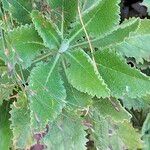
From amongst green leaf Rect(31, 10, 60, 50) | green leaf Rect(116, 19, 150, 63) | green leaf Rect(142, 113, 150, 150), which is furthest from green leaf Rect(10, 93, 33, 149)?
green leaf Rect(142, 113, 150, 150)

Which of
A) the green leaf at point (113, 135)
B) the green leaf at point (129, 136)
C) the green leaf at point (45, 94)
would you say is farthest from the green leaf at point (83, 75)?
the green leaf at point (129, 136)

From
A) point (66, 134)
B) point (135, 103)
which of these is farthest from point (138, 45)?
point (66, 134)

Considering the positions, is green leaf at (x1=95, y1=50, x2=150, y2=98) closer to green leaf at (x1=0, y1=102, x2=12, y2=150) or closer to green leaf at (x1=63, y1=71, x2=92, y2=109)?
green leaf at (x1=63, y1=71, x2=92, y2=109)

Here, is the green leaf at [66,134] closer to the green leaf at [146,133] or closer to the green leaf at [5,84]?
the green leaf at [5,84]

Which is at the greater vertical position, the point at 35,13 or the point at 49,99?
the point at 35,13

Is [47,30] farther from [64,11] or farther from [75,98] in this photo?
[75,98]

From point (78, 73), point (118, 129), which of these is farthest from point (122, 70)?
point (118, 129)

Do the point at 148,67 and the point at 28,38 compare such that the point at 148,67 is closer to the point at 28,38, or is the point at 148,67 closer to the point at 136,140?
the point at 136,140
